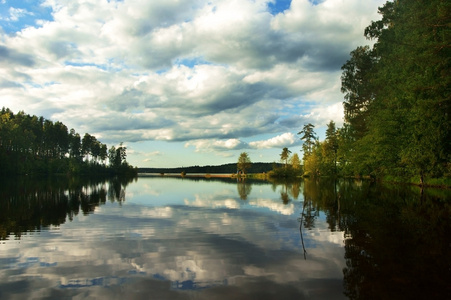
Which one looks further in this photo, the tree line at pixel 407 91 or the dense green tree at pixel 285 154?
the dense green tree at pixel 285 154

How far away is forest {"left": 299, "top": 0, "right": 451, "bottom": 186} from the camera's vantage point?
3142 centimetres

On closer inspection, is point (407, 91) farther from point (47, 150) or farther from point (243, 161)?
point (47, 150)

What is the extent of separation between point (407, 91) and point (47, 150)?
15412 centimetres

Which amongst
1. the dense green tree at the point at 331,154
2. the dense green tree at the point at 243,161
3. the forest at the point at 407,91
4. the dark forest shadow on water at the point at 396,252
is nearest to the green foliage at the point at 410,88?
the forest at the point at 407,91

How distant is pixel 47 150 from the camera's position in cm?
14750

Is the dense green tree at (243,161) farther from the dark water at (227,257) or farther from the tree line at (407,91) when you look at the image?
the dark water at (227,257)

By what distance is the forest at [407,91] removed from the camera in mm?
31422

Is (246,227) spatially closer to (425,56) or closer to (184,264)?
(184,264)

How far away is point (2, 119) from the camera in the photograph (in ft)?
358

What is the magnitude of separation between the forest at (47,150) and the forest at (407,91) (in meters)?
108

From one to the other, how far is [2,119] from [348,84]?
114m

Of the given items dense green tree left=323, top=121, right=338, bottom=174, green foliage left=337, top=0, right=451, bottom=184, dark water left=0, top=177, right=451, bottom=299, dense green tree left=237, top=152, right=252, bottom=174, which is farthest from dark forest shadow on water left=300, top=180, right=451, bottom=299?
dense green tree left=237, top=152, right=252, bottom=174

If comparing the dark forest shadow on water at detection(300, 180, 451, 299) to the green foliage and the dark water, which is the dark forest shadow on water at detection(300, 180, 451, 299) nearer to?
the dark water

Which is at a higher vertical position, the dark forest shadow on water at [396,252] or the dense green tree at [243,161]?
the dense green tree at [243,161]
